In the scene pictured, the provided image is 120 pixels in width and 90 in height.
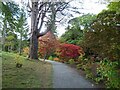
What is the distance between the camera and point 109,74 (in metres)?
6.52

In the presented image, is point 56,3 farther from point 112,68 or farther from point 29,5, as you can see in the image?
point 112,68

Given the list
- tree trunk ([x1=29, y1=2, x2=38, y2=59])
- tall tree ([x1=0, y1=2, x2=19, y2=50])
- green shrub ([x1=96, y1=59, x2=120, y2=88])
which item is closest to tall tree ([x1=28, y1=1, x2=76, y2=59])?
tree trunk ([x1=29, y1=2, x2=38, y2=59])

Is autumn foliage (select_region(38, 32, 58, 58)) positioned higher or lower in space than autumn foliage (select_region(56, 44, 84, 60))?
higher

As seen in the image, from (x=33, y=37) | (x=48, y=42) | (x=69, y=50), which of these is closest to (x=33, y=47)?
(x=33, y=37)

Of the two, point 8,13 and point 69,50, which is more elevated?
point 8,13

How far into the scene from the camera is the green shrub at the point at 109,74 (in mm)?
6215

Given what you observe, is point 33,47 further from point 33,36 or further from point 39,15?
point 39,15

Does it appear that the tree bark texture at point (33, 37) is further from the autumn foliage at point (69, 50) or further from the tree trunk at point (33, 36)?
the autumn foliage at point (69, 50)

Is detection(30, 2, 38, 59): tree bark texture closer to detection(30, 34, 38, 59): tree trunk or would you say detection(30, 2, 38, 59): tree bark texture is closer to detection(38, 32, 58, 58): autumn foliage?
detection(30, 34, 38, 59): tree trunk

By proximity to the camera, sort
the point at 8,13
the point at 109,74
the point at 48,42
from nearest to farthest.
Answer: the point at 8,13
the point at 109,74
the point at 48,42

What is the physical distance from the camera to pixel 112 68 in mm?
6652

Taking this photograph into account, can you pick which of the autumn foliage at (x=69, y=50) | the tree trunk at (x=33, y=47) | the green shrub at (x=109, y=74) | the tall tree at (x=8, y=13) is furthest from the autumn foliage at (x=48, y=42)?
the tall tree at (x=8, y=13)

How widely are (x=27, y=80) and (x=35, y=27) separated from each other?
684cm

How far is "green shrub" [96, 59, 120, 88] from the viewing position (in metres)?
6.21
